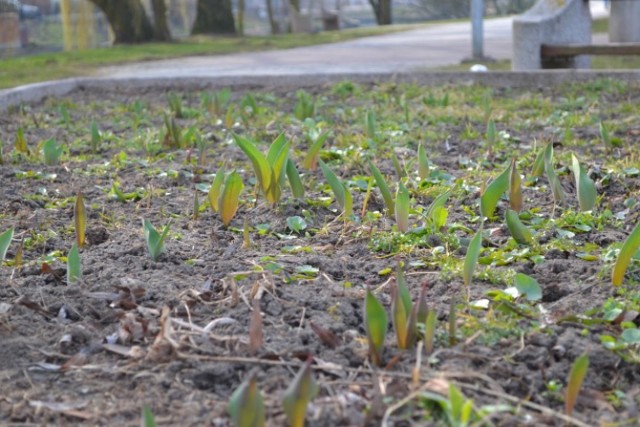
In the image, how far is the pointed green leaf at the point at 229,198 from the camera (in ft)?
11.5

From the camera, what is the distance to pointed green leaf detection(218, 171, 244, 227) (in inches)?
139

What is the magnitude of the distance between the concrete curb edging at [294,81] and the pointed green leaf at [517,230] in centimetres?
441

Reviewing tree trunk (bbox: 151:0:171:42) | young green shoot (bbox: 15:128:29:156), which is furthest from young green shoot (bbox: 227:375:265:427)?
tree trunk (bbox: 151:0:171:42)

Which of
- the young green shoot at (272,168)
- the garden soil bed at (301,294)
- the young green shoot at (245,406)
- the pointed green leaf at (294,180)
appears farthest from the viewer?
the pointed green leaf at (294,180)

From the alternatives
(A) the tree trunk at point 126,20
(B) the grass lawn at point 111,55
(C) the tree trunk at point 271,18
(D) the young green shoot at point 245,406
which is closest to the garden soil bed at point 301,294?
(D) the young green shoot at point 245,406

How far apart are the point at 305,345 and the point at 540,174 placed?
2122 millimetres

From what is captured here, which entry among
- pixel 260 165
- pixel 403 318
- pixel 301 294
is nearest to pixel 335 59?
pixel 260 165

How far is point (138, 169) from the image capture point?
15.6 feet

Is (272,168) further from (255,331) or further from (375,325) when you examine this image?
(375,325)

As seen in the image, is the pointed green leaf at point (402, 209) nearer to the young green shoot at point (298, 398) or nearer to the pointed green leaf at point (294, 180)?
the pointed green leaf at point (294, 180)

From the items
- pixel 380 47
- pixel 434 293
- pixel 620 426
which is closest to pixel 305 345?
pixel 434 293

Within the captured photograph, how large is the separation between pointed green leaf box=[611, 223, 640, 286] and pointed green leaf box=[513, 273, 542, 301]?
0.22 m

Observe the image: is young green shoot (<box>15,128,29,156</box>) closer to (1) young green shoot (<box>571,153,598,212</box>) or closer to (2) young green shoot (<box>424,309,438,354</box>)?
(1) young green shoot (<box>571,153,598,212</box>)

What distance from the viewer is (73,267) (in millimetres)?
2865
